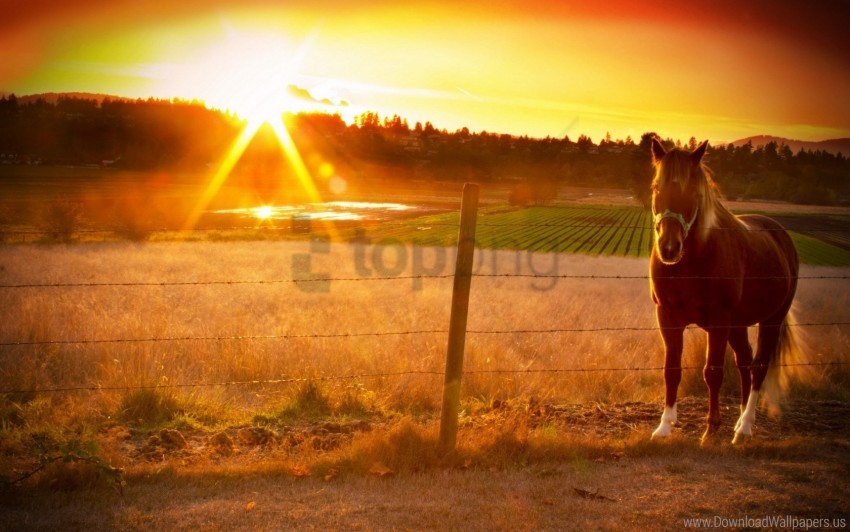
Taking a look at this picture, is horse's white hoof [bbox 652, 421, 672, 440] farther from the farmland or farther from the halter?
the halter

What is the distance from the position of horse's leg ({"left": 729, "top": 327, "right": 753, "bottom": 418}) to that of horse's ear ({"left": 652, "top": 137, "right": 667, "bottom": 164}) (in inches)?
88.6

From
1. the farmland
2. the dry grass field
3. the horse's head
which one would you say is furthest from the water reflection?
the horse's head

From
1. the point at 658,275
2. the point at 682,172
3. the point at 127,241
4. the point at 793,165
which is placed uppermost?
the point at 793,165

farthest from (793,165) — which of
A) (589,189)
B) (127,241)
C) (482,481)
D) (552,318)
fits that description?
(127,241)

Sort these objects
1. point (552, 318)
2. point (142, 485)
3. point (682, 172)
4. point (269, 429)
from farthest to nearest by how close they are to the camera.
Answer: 1. point (552, 318)
2. point (269, 429)
3. point (682, 172)
4. point (142, 485)

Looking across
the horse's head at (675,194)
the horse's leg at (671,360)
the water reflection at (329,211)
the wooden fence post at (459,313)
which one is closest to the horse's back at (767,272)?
the horse's leg at (671,360)

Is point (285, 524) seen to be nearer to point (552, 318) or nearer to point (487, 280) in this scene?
point (552, 318)

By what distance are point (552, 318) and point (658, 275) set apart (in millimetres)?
9095

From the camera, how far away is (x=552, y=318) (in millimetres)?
14695

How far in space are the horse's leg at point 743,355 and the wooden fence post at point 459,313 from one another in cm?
341

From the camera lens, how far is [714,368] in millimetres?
5785

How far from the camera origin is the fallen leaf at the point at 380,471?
4.62m

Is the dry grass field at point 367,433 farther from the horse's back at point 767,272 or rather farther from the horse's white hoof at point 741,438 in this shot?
the horse's back at point 767,272

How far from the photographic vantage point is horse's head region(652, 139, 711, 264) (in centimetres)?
507
